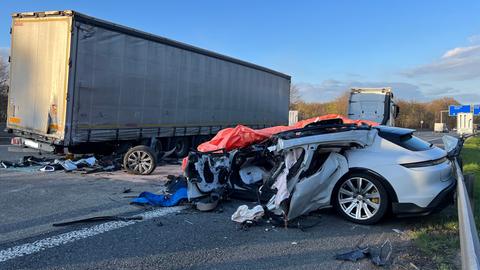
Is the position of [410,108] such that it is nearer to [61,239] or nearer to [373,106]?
[373,106]

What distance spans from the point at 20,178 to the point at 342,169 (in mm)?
6987

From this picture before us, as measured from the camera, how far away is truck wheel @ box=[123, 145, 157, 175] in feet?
36.5

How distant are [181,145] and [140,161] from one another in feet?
16.6

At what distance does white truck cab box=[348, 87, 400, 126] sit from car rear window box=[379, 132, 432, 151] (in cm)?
1574

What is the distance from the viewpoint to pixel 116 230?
5.63 meters

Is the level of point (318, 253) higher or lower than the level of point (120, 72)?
lower

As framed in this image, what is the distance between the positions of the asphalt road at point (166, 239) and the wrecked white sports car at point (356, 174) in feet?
0.98

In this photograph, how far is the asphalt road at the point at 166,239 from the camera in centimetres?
452

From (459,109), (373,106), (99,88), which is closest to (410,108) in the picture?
(459,109)

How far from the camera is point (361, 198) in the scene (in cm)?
622

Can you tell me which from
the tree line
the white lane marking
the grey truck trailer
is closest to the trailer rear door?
the grey truck trailer

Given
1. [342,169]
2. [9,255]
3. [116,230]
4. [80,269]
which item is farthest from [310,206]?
[9,255]

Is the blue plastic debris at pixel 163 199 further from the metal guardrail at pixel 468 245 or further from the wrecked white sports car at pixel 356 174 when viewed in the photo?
the metal guardrail at pixel 468 245

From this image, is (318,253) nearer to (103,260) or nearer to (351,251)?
(351,251)
